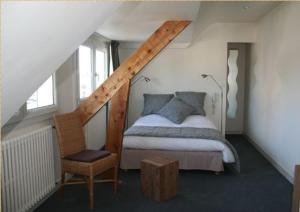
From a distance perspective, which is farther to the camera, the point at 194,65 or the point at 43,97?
the point at 194,65

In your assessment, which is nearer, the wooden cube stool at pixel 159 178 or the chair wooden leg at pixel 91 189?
the chair wooden leg at pixel 91 189

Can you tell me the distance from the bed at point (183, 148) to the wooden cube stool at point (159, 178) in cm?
69

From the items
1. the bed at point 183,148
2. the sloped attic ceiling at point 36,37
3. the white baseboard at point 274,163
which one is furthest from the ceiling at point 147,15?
the white baseboard at point 274,163

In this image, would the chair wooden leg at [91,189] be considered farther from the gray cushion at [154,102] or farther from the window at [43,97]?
the gray cushion at [154,102]

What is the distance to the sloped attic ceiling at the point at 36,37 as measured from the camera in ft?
4.44

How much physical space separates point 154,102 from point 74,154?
8.79 feet

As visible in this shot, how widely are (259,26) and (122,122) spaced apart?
11.3ft

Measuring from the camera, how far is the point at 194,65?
5973mm

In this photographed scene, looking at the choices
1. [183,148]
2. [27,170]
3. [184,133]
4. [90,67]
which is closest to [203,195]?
[183,148]

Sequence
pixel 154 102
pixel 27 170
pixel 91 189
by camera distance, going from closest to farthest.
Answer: pixel 27 170 < pixel 91 189 < pixel 154 102

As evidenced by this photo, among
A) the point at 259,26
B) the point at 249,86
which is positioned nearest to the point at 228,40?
the point at 259,26

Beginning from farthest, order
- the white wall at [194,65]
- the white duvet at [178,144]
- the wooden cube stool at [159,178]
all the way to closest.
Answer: the white wall at [194,65] < the white duvet at [178,144] < the wooden cube stool at [159,178]

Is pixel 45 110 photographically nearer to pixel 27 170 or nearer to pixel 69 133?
pixel 69 133

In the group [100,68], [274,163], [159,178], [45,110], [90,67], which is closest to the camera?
[159,178]
